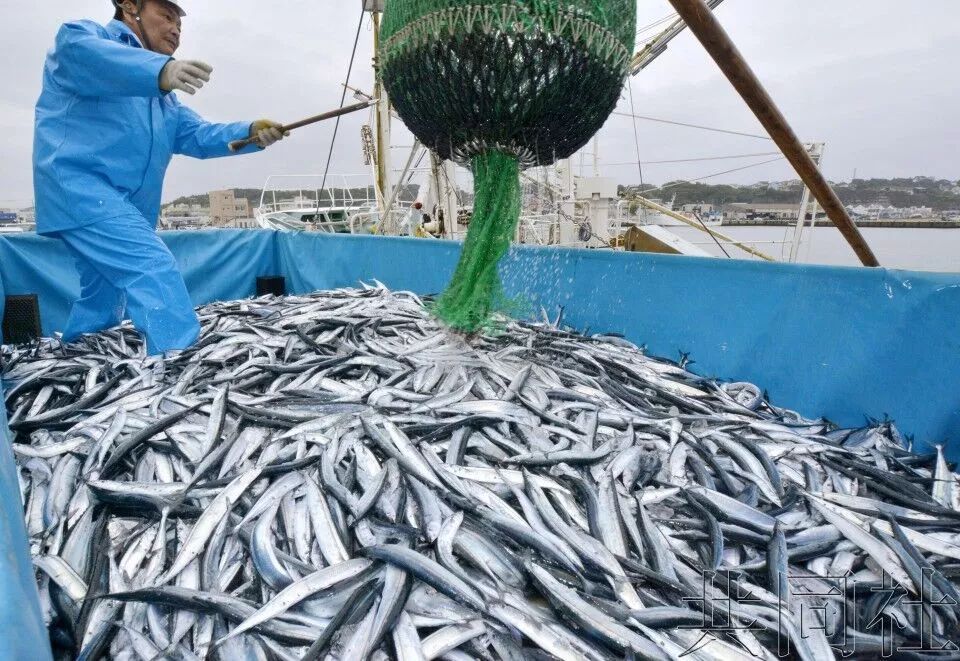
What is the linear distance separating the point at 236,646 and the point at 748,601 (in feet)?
4.60

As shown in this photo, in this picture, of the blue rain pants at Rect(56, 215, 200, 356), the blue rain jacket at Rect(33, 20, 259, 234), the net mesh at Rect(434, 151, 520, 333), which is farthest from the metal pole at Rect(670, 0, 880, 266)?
the blue rain pants at Rect(56, 215, 200, 356)

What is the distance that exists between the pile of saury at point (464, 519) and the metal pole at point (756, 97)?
4.09 ft

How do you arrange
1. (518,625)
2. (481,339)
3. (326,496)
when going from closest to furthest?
(518,625) → (326,496) → (481,339)

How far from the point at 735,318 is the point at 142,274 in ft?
12.3

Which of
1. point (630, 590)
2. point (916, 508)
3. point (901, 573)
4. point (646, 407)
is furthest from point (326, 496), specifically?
point (916, 508)

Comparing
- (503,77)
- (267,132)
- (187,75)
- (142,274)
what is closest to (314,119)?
(267,132)

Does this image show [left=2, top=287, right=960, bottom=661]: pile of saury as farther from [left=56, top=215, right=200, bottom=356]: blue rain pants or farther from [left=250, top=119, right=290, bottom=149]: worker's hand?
[left=250, top=119, right=290, bottom=149]: worker's hand

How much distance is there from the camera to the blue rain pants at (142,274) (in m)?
3.35

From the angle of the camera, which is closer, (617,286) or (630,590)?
(630,590)

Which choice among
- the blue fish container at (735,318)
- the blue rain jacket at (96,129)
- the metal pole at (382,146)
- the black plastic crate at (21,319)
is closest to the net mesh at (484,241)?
the blue fish container at (735,318)

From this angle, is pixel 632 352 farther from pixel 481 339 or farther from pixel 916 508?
pixel 916 508

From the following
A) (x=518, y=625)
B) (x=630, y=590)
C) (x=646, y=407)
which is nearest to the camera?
(x=518, y=625)

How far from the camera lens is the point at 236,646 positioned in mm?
1355

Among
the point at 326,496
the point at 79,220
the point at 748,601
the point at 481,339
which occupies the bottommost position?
the point at 748,601
